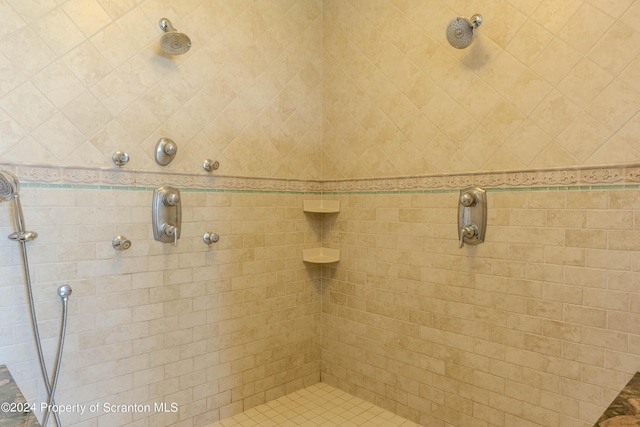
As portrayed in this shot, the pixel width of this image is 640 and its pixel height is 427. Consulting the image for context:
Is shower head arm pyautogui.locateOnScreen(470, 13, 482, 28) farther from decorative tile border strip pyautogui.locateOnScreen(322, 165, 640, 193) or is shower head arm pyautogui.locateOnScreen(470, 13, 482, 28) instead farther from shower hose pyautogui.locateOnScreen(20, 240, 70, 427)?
shower hose pyautogui.locateOnScreen(20, 240, 70, 427)

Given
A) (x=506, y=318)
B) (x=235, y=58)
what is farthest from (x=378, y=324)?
(x=235, y=58)

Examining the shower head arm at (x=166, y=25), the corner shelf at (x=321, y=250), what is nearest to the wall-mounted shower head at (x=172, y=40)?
the shower head arm at (x=166, y=25)

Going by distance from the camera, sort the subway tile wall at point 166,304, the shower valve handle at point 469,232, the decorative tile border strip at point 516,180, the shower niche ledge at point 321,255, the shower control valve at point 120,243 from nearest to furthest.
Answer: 1. the decorative tile border strip at point 516,180
2. the subway tile wall at point 166,304
3. the shower control valve at point 120,243
4. the shower valve handle at point 469,232
5. the shower niche ledge at point 321,255

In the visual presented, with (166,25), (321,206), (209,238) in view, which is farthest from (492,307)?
(166,25)

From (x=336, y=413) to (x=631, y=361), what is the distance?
1.58 m

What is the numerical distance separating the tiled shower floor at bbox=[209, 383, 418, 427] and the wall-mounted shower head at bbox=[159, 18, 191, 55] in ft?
6.82

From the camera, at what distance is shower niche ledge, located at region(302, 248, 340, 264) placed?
2830mm

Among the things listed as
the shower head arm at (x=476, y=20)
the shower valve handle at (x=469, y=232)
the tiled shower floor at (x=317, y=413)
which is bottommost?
the tiled shower floor at (x=317, y=413)

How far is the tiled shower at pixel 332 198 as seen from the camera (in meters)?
1.79

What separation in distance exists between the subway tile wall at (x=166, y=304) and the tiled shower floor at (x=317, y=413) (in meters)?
0.09

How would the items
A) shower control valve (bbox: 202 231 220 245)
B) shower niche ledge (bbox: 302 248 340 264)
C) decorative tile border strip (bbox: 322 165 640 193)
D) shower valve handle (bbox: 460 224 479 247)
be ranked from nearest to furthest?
decorative tile border strip (bbox: 322 165 640 193) → shower valve handle (bbox: 460 224 479 247) → shower control valve (bbox: 202 231 220 245) → shower niche ledge (bbox: 302 248 340 264)

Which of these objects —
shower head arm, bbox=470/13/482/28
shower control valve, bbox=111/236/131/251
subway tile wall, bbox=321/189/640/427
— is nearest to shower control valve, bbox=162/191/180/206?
shower control valve, bbox=111/236/131/251

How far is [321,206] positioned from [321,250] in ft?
1.04

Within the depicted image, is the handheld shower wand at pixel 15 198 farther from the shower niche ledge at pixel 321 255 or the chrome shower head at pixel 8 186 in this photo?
the shower niche ledge at pixel 321 255
